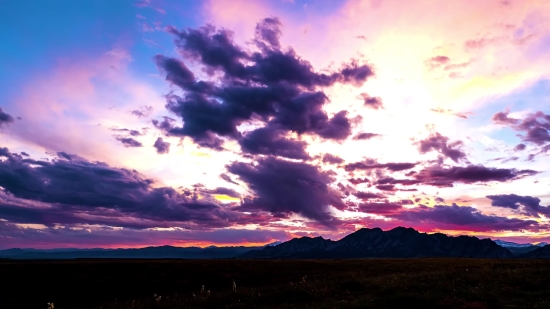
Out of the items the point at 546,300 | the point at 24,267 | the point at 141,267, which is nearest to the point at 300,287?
the point at 546,300

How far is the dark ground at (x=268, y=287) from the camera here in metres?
24.1

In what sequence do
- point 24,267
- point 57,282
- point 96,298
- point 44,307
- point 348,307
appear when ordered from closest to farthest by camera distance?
point 348,307 < point 44,307 < point 96,298 < point 57,282 < point 24,267

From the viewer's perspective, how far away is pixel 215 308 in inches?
931

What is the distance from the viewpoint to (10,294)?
60344 mm

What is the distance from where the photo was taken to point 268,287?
32.1 metres

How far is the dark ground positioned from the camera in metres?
24.1

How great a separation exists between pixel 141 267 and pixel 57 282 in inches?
763

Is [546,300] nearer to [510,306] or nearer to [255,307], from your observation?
[510,306]

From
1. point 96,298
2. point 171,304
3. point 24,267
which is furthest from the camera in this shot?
point 24,267

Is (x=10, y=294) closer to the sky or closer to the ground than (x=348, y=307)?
closer to the ground

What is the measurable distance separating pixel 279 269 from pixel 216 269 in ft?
51.5

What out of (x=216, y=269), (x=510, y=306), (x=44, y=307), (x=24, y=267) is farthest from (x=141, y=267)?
(x=510, y=306)

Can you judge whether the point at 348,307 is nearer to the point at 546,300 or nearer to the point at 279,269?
the point at 546,300

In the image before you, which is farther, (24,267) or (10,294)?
(24,267)
